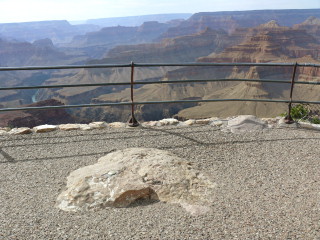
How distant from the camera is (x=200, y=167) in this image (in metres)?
4.27

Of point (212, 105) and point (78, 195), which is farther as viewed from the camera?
point (212, 105)

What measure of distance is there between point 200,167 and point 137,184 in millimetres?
1071

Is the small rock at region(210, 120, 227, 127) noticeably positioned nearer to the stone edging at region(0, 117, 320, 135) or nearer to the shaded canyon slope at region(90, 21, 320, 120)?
the stone edging at region(0, 117, 320, 135)

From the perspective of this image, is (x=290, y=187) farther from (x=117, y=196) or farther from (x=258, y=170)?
(x=117, y=196)

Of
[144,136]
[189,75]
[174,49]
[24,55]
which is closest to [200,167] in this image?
[144,136]

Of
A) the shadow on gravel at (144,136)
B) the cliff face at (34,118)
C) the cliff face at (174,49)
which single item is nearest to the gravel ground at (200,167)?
the shadow on gravel at (144,136)

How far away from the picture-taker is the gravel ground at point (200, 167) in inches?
118

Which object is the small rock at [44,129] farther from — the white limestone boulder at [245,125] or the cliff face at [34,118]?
the cliff face at [34,118]

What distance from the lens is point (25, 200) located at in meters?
3.55

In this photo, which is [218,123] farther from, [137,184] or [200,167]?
[137,184]

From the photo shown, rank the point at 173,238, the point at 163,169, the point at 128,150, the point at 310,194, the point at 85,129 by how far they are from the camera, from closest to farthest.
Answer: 1. the point at 173,238
2. the point at 310,194
3. the point at 163,169
4. the point at 128,150
5. the point at 85,129

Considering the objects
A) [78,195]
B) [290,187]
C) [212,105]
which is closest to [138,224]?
[78,195]

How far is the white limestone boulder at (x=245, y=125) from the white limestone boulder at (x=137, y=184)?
1.65m

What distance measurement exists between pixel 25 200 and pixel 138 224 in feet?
4.54
